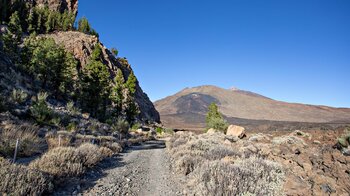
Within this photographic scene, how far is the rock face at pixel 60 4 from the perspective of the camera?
3414 inches

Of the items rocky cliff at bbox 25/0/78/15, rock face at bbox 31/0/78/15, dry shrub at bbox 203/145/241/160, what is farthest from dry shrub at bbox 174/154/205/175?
rock face at bbox 31/0/78/15

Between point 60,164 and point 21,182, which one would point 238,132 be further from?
point 21,182

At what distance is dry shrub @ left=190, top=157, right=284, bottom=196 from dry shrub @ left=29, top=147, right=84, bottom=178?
3.93 meters

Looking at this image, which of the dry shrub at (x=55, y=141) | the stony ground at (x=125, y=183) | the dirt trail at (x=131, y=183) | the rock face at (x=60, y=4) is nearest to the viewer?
the stony ground at (x=125, y=183)

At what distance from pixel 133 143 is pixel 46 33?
6125 cm

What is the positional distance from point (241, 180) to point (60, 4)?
103522mm

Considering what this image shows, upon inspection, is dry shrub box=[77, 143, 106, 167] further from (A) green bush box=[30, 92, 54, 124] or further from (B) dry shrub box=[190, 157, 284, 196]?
(A) green bush box=[30, 92, 54, 124]

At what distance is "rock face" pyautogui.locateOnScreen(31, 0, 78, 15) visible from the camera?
8672 centimetres

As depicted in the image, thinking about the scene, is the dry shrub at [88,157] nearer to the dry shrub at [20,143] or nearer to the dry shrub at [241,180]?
the dry shrub at [20,143]

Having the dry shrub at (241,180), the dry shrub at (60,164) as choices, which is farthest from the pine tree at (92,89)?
the dry shrub at (241,180)

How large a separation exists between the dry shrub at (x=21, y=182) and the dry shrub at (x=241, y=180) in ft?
12.5

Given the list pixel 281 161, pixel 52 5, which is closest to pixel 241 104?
pixel 52 5

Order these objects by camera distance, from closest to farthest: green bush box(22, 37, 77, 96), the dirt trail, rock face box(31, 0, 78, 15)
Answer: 1. the dirt trail
2. green bush box(22, 37, 77, 96)
3. rock face box(31, 0, 78, 15)

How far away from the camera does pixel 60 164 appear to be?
7.29 metres
